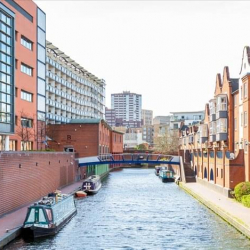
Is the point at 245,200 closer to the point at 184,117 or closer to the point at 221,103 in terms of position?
the point at 221,103

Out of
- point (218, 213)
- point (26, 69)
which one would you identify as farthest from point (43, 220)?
point (26, 69)

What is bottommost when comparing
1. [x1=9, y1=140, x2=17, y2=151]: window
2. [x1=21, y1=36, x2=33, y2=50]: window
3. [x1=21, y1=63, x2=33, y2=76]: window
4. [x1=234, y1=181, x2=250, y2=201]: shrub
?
[x1=234, y1=181, x2=250, y2=201]: shrub

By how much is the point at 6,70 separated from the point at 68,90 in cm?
6349

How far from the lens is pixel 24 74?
189 ft

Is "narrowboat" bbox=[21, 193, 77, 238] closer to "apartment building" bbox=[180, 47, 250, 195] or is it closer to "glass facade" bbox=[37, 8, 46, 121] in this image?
"apartment building" bbox=[180, 47, 250, 195]

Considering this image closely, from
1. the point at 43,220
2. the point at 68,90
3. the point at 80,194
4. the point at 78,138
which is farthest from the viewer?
the point at 68,90

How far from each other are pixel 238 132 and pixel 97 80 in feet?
271

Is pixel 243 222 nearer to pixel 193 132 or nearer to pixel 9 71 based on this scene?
pixel 9 71

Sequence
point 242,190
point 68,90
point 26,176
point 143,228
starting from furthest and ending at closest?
point 68,90, point 242,190, point 26,176, point 143,228

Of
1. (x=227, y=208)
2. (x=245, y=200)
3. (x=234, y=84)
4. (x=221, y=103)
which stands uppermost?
(x=234, y=84)

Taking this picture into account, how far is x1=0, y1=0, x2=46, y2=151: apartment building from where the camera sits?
146 ft

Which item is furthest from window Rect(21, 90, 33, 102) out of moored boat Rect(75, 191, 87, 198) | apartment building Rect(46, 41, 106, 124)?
apartment building Rect(46, 41, 106, 124)

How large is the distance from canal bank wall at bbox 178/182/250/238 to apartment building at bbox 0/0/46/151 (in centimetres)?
1941

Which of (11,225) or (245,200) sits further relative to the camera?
(245,200)
